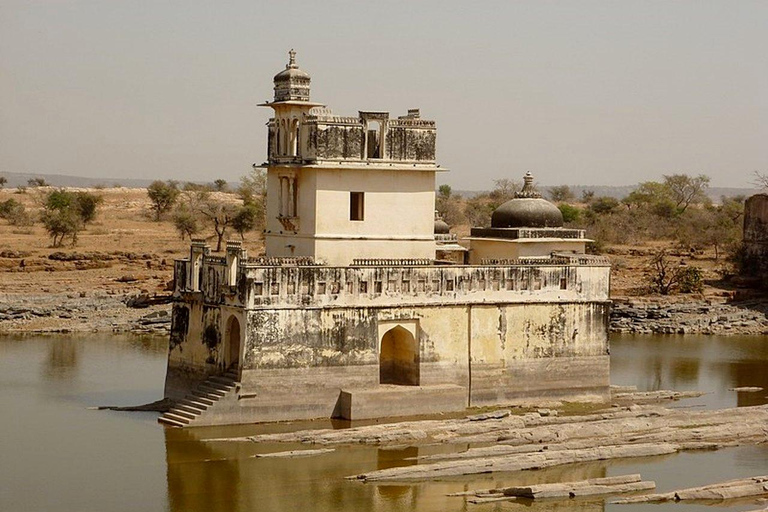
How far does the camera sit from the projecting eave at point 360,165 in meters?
27.7

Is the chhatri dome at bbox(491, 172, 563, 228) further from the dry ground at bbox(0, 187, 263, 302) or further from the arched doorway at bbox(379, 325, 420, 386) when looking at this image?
the dry ground at bbox(0, 187, 263, 302)

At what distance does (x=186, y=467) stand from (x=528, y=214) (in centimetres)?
1050

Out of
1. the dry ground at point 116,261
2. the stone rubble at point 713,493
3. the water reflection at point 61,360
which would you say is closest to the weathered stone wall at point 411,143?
the water reflection at point 61,360

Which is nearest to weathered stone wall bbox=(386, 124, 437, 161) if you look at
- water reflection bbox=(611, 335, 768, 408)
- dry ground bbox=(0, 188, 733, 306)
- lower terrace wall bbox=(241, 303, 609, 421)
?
lower terrace wall bbox=(241, 303, 609, 421)

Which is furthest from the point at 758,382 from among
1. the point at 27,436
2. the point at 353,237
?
the point at 27,436

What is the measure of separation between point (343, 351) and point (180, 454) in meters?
3.77

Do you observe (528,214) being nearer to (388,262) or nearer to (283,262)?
(388,262)

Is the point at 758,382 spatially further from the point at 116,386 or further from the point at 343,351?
the point at 116,386

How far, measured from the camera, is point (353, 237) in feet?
92.1

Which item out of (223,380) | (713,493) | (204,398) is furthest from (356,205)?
(713,493)

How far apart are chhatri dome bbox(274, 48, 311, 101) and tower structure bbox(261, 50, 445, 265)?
2 cm

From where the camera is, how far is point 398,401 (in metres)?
26.2

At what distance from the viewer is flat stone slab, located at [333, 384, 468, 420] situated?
25875 mm

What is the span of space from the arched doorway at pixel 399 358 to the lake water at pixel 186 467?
2362 millimetres
